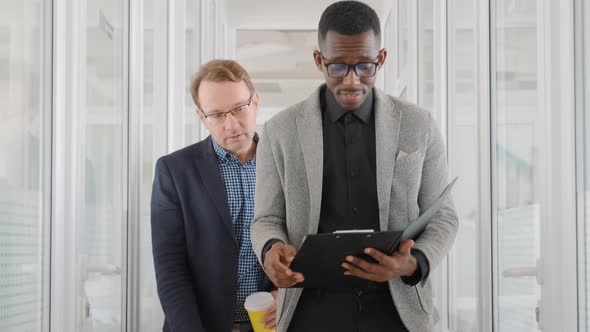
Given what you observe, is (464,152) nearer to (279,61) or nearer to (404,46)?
(404,46)

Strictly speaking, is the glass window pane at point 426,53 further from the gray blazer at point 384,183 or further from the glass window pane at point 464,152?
the gray blazer at point 384,183

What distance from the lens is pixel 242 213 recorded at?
86.9 inches

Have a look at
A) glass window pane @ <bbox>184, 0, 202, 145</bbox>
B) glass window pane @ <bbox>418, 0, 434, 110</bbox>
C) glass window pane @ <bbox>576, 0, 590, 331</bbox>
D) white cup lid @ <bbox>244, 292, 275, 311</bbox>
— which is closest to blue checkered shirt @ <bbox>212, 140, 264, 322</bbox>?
white cup lid @ <bbox>244, 292, 275, 311</bbox>

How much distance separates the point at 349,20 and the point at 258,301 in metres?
0.82

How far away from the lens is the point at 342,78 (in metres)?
1.61

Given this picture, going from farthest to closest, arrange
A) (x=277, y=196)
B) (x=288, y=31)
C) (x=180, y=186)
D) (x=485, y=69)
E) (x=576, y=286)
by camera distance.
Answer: (x=288, y=31) < (x=485, y=69) < (x=180, y=186) < (x=576, y=286) < (x=277, y=196)

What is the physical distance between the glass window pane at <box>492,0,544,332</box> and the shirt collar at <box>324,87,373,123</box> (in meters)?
0.57

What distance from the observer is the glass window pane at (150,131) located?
306cm

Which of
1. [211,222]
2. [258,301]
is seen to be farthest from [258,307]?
[211,222]

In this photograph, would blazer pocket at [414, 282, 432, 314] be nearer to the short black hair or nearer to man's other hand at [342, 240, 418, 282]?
man's other hand at [342, 240, 418, 282]

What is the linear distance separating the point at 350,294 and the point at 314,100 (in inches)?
17.9

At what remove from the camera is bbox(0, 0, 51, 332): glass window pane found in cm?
158

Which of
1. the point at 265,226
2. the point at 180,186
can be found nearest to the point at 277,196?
the point at 265,226

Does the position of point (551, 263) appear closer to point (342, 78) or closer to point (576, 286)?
→ point (576, 286)
